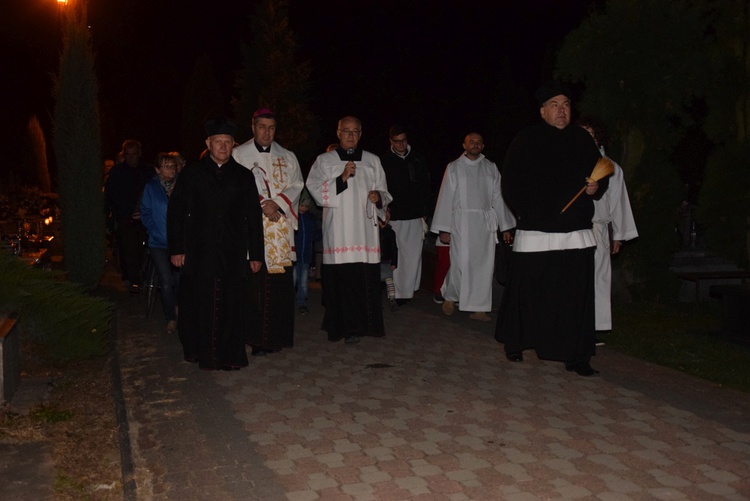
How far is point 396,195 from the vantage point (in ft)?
37.4

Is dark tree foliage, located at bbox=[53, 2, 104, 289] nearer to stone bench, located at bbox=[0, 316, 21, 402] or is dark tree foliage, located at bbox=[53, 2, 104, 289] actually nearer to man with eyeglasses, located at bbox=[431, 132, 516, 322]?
man with eyeglasses, located at bbox=[431, 132, 516, 322]

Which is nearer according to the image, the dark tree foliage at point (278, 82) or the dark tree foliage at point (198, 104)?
the dark tree foliage at point (278, 82)

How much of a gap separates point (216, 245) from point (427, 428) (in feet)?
8.94

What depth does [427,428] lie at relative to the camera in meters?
6.21

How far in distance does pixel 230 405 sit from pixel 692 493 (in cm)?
321

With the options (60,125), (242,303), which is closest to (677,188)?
(242,303)

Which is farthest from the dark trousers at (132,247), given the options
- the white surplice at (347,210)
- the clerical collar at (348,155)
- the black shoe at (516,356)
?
the black shoe at (516,356)

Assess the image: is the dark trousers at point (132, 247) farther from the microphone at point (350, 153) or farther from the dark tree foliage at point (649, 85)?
the dark tree foliage at point (649, 85)

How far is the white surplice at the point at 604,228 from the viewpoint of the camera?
880 cm

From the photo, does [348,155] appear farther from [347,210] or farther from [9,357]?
[9,357]

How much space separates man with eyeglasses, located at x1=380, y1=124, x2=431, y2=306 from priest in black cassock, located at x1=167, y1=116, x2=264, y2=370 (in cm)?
339

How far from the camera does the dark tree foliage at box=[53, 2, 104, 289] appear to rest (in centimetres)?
1234

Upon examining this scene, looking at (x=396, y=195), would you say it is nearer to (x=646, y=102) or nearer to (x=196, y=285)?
(x=646, y=102)

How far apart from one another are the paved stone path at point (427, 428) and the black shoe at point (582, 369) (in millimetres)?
110
